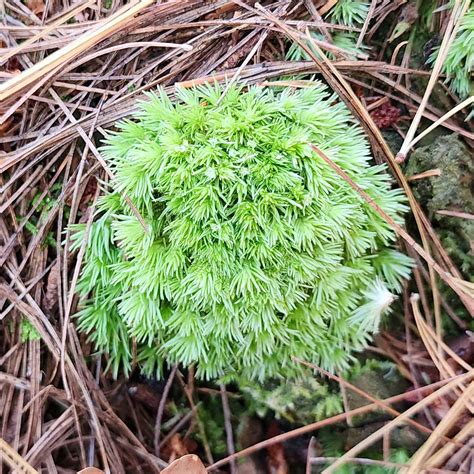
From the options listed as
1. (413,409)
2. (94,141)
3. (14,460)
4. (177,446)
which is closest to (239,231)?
(94,141)

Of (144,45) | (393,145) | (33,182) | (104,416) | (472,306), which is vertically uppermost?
(144,45)

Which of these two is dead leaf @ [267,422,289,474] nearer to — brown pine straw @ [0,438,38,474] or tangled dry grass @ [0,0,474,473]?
tangled dry grass @ [0,0,474,473]

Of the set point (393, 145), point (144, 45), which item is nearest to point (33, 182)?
point (144, 45)

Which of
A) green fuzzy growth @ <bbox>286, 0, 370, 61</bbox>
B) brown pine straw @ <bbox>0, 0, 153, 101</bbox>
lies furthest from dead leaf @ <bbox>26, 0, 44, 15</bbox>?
green fuzzy growth @ <bbox>286, 0, 370, 61</bbox>

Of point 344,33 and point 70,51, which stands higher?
point 70,51

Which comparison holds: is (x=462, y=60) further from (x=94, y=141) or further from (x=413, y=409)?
(x=94, y=141)

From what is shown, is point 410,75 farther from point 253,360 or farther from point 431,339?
point 253,360
